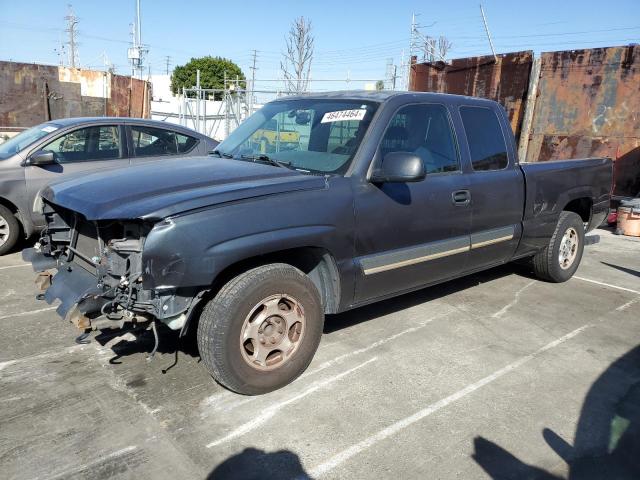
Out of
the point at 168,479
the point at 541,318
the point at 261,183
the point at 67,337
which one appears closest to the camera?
the point at 168,479

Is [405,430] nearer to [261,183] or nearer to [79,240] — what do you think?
[261,183]

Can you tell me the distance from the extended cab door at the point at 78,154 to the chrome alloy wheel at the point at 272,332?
149 inches

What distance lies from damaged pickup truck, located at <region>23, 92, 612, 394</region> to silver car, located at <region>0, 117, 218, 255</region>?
8.81 feet

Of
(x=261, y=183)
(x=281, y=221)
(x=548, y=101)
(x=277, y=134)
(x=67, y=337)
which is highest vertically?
(x=548, y=101)

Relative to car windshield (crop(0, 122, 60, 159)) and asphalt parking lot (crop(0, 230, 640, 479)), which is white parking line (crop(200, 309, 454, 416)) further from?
car windshield (crop(0, 122, 60, 159))

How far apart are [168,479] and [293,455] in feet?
2.07

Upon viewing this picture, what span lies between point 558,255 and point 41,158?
5935mm

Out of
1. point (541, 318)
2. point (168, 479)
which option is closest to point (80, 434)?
point (168, 479)

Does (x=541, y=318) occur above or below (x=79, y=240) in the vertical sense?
below

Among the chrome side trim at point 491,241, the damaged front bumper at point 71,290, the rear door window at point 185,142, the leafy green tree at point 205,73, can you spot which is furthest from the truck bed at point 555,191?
the leafy green tree at point 205,73

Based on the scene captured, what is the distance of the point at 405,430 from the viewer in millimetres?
2943

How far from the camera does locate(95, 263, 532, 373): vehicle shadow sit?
3.80 meters

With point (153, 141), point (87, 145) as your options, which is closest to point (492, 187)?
point (153, 141)

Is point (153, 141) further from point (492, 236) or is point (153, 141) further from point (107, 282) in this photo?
point (492, 236)
